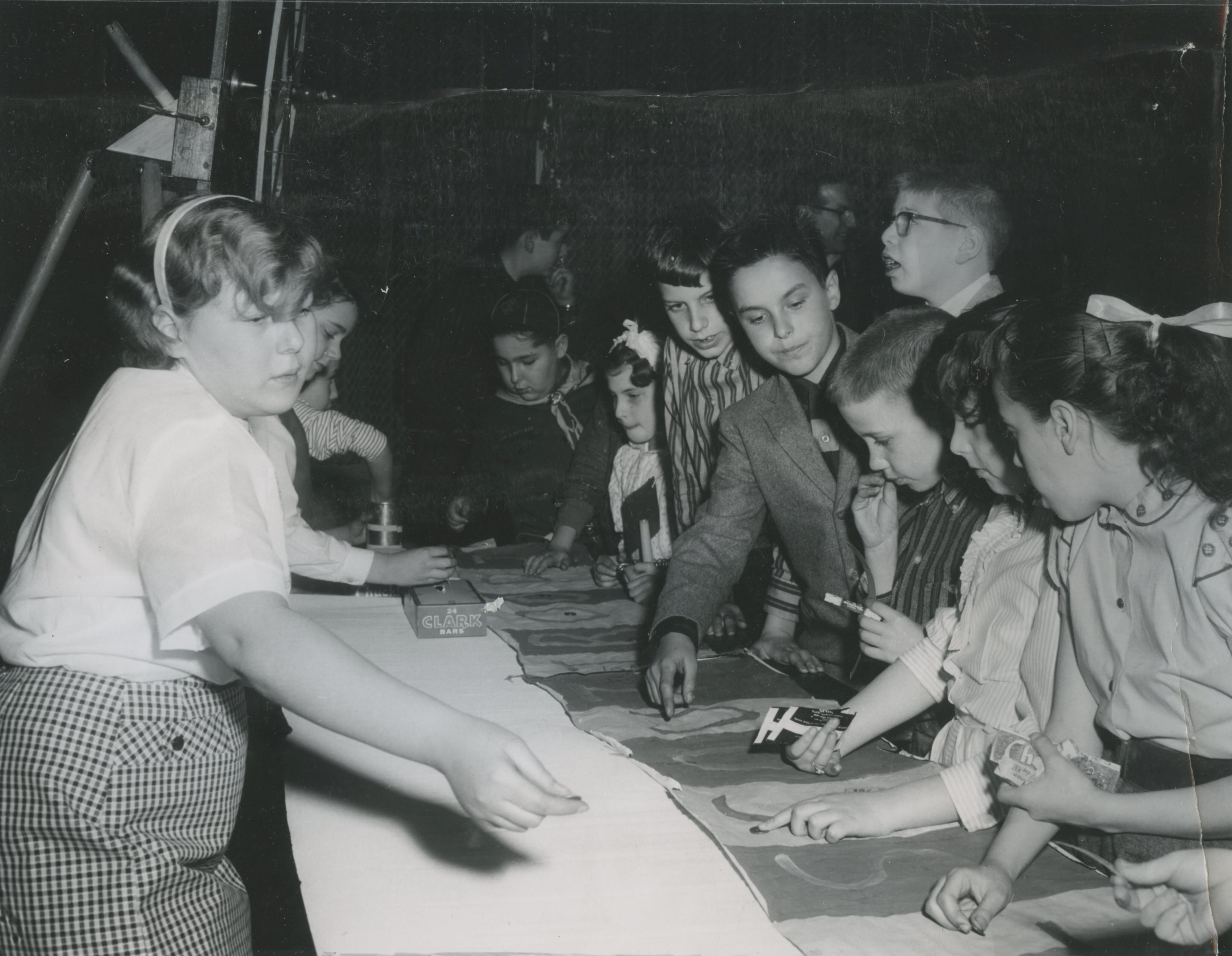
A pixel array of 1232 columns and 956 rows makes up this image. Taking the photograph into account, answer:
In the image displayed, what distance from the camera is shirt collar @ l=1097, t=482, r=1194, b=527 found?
90 centimetres

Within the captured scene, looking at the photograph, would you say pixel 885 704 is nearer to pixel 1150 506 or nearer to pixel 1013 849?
pixel 1013 849

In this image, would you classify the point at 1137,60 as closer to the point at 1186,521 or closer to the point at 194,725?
the point at 1186,521

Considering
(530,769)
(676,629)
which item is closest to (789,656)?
(676,629)

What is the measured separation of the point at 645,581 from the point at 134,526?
44.6 inches

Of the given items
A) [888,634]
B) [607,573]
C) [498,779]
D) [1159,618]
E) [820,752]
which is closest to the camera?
[498,779]

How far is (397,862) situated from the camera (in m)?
0.91

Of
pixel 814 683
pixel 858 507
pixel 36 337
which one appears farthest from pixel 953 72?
pixel 36 337

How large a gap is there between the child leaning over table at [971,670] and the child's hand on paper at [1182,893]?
193 millimetres

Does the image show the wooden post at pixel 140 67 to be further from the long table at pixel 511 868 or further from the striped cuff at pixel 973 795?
the striped cuff at pixel 973 795

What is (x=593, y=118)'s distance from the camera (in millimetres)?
1569

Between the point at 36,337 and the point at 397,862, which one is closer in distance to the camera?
the point at 397,862

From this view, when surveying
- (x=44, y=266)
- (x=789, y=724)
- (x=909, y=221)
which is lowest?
(x=789, y=724)

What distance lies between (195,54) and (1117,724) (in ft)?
4.81

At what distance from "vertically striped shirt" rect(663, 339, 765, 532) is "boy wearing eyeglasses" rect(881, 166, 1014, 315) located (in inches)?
15.2
